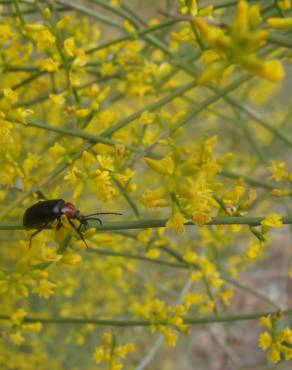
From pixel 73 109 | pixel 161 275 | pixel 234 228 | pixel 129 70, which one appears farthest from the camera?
pixel 161 275

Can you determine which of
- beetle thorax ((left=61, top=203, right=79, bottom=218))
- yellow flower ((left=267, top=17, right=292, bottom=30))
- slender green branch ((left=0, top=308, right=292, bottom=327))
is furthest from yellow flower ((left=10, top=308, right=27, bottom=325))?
yellow flower ((left=267, top=17, right=292, bottom=30))

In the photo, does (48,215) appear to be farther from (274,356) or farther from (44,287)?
(274,356)

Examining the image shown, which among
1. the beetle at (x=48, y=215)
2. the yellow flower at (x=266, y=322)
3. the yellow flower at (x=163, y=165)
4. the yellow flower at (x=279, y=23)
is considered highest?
the yellow flower at (x=279, y=23)

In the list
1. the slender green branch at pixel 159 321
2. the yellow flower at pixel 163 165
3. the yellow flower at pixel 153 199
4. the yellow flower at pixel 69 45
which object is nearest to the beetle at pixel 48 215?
the yellow flower at pixel 153 199

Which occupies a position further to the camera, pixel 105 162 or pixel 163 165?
pixel 105 162

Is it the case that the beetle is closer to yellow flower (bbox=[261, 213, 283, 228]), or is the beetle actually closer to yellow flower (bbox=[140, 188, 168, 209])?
yellow flower (bbox=[140, 188, 168, 209])

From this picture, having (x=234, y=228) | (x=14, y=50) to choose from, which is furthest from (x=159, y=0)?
(x=234, y=228)

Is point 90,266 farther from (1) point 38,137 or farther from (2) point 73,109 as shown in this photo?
(2) point 73,109

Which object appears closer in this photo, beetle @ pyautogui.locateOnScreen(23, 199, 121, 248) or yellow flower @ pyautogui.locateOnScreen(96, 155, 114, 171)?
beetle @ pyautogui.locateOnScreen(23, 199, 121, 248)

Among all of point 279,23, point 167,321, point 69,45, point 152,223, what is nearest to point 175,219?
point 152,223

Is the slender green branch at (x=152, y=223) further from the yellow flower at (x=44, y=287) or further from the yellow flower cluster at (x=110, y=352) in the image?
the yellow flower cluster at (x=110, y=352)

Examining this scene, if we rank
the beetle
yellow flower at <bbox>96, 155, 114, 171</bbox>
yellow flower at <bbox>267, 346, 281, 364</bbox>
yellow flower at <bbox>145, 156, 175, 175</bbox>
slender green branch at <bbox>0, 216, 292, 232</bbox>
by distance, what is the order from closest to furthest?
yellow flower at <bbox>145, 156, 175, 175</bbox> < slender green branch at <bbox>0, 216, 292, 232</bbox> < the beetle < yellow flower at <bbox>96, 155, 114, 171</bbox> < yellow flower at <bbox>267, 346, 281, 364</bbox>
